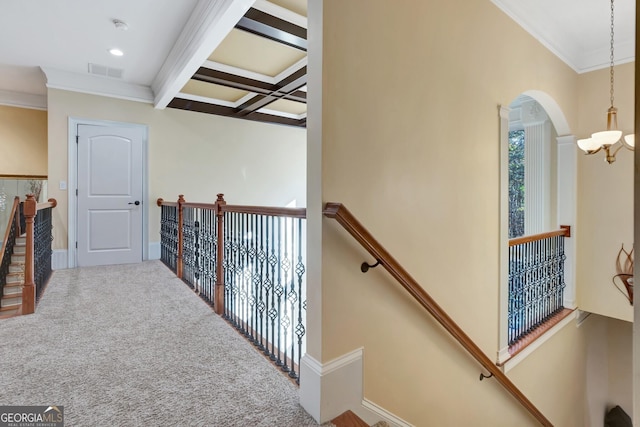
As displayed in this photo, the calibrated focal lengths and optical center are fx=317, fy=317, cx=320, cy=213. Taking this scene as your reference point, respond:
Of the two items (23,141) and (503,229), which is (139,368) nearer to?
(503,229)

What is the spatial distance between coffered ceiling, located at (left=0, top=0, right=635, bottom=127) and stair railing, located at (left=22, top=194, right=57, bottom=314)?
1625 millimetres

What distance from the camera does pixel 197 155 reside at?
504 centimetres

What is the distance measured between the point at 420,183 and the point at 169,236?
3.64 metres

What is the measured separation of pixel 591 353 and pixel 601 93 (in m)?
3.58

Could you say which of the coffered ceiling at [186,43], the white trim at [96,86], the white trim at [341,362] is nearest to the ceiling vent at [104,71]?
the coffered ceiling at [186,43]

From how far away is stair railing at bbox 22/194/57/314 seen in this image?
8.46 feet

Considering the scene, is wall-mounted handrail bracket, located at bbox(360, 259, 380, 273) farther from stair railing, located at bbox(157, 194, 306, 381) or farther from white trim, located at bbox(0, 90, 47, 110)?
white trim, located at bbox(0, 90, 47, 110)

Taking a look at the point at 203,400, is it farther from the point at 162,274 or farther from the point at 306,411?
the point at 162,274

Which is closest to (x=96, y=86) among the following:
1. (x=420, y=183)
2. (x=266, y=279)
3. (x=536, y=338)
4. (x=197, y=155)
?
(x=197, y=155)

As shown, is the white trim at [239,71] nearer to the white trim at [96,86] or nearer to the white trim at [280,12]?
the white trim at [280,12]

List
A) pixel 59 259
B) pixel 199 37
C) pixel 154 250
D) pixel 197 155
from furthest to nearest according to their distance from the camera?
pixel 197 155, pixel 154 250, pixel 59 259, pixel 199 37

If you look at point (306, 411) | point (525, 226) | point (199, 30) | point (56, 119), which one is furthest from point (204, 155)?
point (525, 226)

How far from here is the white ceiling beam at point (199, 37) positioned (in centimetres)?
235

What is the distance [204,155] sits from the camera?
5098 mm
